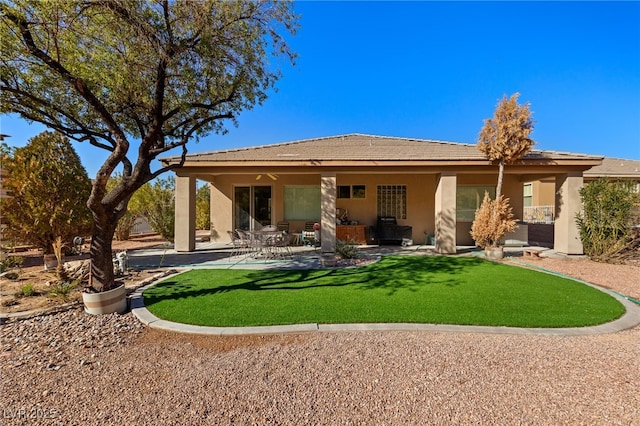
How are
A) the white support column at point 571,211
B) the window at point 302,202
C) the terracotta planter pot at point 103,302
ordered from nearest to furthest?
the terracotta planter pot at point 103,302, the white support column at point 571,211, the window at point 302,202

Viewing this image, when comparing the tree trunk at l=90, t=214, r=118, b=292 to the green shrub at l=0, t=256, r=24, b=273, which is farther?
the green shrub at l=0, t=256, r=24, b=273

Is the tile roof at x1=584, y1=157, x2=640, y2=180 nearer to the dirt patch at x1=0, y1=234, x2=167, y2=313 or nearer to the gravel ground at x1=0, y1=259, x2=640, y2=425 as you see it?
the gravel ground at x1=0, y1=259, x2=640, y2=425

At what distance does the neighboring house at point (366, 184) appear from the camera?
34.3 ft

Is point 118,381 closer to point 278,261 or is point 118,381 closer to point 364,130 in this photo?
point 278,261

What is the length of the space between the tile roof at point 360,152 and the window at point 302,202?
2063 mm

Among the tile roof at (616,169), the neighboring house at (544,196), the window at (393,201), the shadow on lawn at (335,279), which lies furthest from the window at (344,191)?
the tile roof at (616,169)

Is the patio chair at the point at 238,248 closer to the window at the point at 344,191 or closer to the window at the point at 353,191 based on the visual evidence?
the window at the point at 344,191

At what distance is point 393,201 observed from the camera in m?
13.5

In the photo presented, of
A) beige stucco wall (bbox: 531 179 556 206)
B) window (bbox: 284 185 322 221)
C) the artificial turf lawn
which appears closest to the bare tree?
the artificial turf lawn

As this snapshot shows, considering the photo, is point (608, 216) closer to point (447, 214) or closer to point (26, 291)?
point (447, 214)

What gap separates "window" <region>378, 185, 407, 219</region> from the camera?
530 inches

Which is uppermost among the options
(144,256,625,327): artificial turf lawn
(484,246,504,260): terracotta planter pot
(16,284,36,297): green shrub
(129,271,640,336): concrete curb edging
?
(484,246,504,260): terracotta planter pot

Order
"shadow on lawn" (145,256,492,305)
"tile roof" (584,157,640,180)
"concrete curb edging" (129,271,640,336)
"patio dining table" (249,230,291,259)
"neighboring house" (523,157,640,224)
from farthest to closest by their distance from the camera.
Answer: "neighboring house" (523,157,640,224), "tile roof" (584,157,640,180), "patio dining table" (249,230,291,259), "shadow on lawn" (145,256,492,305), "concrete curb edging" (129,271,640,336)

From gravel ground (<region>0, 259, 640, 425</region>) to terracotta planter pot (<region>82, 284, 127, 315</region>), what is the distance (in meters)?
0.53
